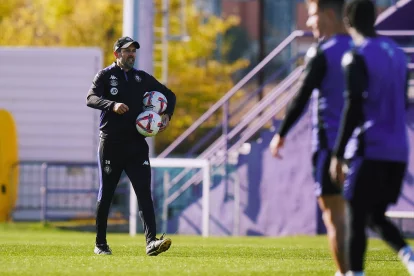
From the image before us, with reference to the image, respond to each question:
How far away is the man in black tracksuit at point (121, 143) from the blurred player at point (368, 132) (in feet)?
14.4

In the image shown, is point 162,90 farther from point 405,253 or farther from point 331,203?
point 405,253

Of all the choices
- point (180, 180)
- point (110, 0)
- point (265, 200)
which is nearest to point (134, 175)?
point (265, 200)

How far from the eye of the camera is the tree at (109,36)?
34.6 meters

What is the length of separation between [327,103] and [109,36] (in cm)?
2717

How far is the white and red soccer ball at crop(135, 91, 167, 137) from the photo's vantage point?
11.9 meters

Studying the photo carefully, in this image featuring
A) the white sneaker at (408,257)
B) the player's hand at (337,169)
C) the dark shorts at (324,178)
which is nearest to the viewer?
the player's hand at (337,169)

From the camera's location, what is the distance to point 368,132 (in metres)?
7.71

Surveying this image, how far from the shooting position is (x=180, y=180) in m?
21.5

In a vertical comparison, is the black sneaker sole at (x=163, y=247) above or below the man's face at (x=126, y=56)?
below

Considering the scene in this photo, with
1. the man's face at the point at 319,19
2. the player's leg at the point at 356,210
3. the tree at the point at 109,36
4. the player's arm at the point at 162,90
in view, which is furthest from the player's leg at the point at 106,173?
the tree at the point at 109,36

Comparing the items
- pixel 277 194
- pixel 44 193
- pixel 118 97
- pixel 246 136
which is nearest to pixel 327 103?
pixel 118 97

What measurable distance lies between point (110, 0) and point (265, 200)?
1575 cm

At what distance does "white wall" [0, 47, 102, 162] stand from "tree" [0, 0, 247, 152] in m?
8.01

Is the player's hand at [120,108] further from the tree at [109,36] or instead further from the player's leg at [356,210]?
the tree at [109,36]
